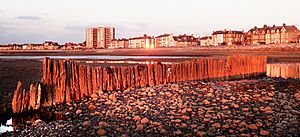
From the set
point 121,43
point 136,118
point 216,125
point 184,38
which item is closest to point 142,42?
point 121,43

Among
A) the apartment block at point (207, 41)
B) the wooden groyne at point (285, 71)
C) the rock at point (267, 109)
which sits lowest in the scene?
the rock at point (267, 109)

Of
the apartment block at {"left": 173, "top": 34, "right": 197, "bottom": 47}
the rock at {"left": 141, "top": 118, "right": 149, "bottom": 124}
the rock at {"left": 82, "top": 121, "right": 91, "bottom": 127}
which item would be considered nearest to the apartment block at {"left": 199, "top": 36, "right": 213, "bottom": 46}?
the apartment block at {"left": 173, "top": 34, "right": 197, "bottom": 47}

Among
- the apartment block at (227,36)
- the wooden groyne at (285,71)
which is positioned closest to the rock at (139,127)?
the wooden groyne at (285,71)

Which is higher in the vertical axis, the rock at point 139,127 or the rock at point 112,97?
the rock at point 112,97

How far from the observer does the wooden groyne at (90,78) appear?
8578 millimetres

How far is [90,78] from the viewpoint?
382 inches

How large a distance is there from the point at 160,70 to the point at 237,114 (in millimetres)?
4438

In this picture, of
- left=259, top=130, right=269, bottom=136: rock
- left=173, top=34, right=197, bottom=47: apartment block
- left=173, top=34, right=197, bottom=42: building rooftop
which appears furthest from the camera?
left=173, top=34, right=197, bottom=42: building rooftop

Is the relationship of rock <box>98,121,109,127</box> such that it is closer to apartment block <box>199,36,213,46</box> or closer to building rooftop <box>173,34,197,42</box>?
apartment block <box>199,36,213,46</box>

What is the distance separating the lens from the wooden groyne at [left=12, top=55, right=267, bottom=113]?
858 centimetres

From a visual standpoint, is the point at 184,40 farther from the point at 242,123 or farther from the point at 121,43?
the point at 242,123

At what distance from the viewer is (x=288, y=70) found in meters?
15.2

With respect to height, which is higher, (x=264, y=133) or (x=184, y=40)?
(x=184, y=40)

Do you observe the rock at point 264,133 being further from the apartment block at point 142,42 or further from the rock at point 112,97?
the apartment block at point 142,42
